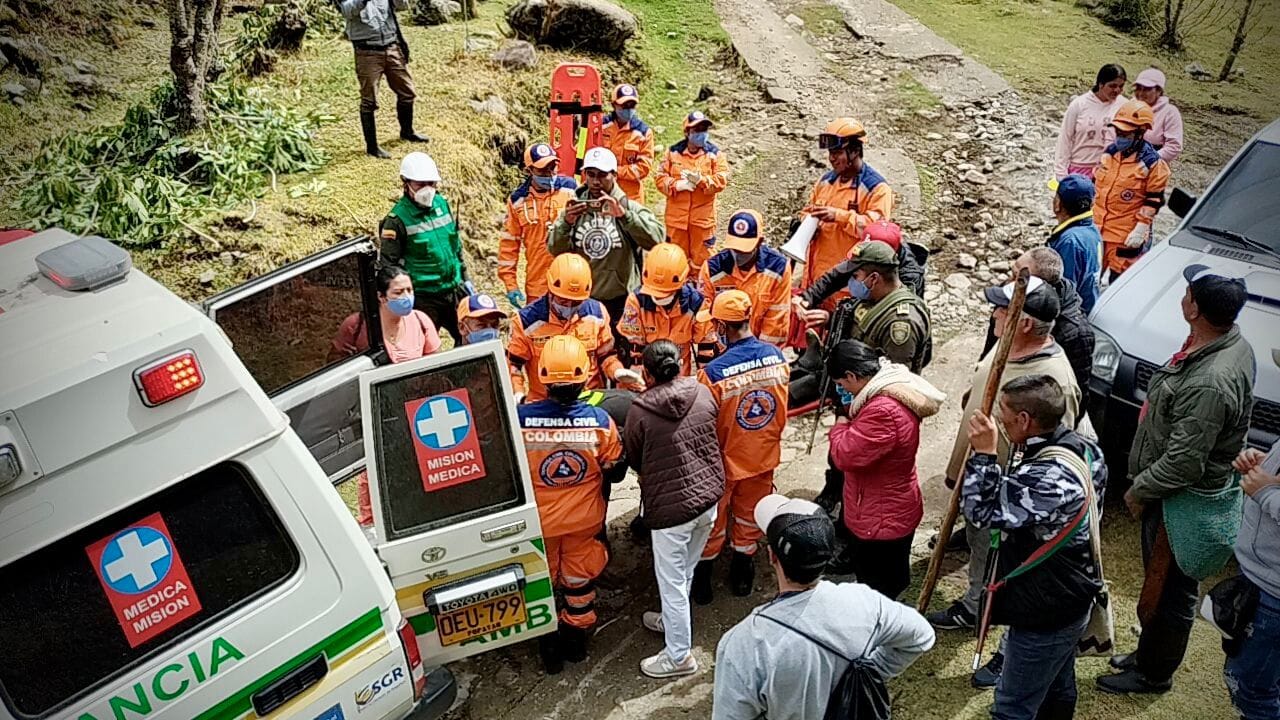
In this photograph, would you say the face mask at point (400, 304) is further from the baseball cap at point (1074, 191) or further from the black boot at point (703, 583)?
the baseball cap at point (1074, 191)

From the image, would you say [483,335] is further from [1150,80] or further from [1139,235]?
[1150,80]

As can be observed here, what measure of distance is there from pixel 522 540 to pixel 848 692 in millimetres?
1649

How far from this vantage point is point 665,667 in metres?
4.94

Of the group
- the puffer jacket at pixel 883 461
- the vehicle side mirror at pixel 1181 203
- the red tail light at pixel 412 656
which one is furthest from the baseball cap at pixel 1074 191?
the red tail light at pixel 412 656

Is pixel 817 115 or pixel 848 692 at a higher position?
pixel 848 692

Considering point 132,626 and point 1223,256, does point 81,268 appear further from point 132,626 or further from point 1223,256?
point 1223,256

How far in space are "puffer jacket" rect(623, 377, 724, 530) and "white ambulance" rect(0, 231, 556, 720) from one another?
86cm

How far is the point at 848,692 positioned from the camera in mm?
2951

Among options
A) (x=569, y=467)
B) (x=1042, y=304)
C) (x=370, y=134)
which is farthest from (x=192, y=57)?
(x=1042, y=304)

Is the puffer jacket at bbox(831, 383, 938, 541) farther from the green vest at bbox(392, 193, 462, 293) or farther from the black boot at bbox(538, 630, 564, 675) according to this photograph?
the green vest at bbox(392, 193, 462, 293)

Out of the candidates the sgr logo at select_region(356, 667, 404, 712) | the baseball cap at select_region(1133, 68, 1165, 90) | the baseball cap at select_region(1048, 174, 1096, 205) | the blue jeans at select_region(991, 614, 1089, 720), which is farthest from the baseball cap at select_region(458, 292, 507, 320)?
the baseball cap at select_region(1133, 68, 1165, 90)

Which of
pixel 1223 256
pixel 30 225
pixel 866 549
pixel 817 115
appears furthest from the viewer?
pixel 817 115

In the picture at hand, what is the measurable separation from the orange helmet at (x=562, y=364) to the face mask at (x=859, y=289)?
2103mm

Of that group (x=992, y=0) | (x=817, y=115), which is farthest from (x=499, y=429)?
(x=992, y=0)
